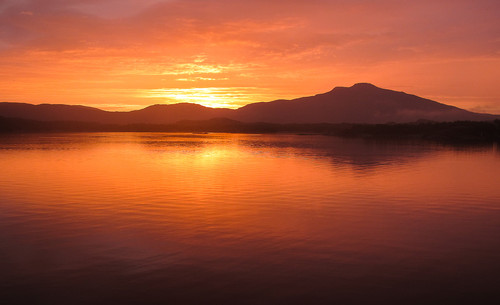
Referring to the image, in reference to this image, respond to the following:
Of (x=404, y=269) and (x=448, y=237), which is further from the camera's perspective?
(x=448, y=237)

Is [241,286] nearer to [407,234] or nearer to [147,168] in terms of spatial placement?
[407,234]

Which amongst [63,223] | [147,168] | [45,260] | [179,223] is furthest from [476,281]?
[147,168]

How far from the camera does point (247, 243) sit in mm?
14898

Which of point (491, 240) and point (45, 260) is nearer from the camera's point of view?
point (45, 260)

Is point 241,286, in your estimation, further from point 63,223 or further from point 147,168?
point 147,168

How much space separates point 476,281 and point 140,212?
587 inches

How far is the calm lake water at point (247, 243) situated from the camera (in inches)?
426

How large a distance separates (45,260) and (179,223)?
6071 mm

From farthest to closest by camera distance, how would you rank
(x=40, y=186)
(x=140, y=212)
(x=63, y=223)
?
(x=40, y=186) < (x=140, y=212) < (x=63, y=223)

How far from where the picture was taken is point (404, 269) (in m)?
12.4

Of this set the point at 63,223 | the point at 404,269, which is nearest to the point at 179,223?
the point at 63,223

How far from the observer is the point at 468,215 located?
20.4 m

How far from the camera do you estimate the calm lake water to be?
1081 cm

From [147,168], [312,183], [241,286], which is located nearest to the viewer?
[241,286]
